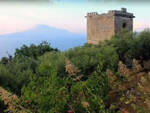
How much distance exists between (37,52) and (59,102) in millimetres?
19371

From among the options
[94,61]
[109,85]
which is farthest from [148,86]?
[94,61]

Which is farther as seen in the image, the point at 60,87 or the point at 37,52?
the point at 37,52

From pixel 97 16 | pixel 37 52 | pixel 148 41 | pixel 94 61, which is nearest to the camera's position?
pixel 94 61

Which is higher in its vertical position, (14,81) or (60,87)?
(60,87)

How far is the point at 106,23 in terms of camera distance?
24156 mm

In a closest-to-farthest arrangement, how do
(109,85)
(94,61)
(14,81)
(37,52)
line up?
(109,85) < (14,81) < (94,61) < (37,52)

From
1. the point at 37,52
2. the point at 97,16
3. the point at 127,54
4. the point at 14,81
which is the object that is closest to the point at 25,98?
the point at 14,81

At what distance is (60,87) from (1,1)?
1.18 meters

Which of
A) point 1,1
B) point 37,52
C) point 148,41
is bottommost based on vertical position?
point 37,52

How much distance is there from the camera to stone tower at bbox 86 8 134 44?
77.7ft

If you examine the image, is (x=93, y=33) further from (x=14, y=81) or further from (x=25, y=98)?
(x=25, y=98)

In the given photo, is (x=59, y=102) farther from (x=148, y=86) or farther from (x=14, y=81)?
(x=14, y=81)

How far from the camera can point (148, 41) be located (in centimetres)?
1458

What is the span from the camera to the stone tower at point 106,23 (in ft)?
77.7
